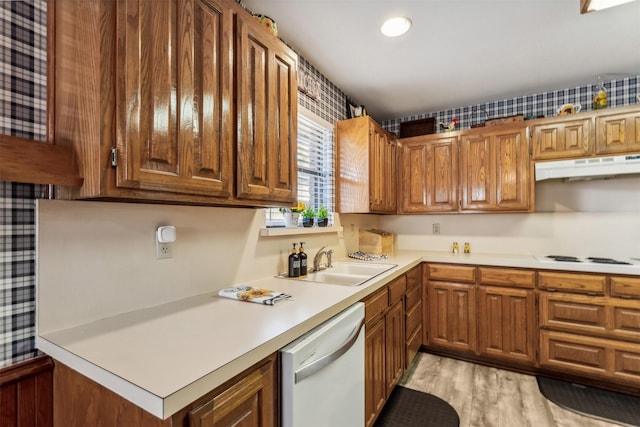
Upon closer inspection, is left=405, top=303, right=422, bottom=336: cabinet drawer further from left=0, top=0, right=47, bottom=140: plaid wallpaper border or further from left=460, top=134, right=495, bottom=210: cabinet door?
left=0, top=0, right=47, bottom=140: plaid wallpaper border

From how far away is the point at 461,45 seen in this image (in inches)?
83.7

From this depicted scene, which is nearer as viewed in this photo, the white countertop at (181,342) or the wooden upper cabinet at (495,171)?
the white countertop at (181,342)

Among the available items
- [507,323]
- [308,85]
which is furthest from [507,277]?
[308,85]

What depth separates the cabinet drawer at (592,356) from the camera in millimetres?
2129

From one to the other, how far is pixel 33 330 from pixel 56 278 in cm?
17

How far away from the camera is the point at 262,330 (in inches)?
39.9

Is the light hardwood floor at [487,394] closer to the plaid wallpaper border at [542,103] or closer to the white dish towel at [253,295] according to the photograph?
the white dish towel at [253,295]

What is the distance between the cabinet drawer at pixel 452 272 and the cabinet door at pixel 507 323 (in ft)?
0.44

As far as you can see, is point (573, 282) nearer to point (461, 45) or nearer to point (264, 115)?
point (461, 45)

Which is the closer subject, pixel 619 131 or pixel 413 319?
pixel 619 131

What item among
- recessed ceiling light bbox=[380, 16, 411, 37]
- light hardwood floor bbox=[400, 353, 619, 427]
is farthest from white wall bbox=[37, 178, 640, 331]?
recessed ceiling light bbox=[380, 16, 411, 37]

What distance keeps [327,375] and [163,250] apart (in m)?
0.87

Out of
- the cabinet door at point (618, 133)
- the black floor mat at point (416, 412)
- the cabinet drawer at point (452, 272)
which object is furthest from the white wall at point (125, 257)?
the cabinet door at point (618, 133)

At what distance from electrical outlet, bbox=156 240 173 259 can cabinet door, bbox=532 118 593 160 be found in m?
2.97
